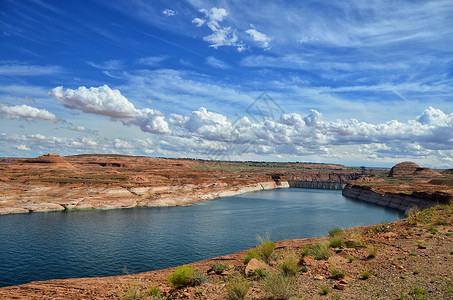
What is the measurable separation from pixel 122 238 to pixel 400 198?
64.2m

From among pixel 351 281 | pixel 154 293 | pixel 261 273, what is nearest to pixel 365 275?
pixel 351 281

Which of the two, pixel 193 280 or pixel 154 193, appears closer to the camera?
pixel 193 280

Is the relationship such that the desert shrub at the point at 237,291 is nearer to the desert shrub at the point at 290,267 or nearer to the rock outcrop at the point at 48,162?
the desert shrub at the point at 290,267

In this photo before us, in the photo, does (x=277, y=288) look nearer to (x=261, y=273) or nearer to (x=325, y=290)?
(x=325, y=290)

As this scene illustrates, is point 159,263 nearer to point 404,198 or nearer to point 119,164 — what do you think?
point 404,198

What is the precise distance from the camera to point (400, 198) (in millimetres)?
67438

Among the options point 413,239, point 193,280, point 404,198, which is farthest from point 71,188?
point 404,198

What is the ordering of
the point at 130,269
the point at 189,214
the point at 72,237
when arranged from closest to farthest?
1. the point at 130,269
2. the point at 72,237
3. the point at 189,214

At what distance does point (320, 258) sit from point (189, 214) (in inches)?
1555

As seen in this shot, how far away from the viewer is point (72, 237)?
110 ft

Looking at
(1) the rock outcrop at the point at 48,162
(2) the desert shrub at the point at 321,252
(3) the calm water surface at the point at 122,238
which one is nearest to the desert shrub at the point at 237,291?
(2) the desert shrub at the point at 321,252

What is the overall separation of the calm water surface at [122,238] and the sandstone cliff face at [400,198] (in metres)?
11.4

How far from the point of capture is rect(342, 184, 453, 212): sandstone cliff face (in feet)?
174

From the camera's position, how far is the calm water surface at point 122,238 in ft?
78.1
